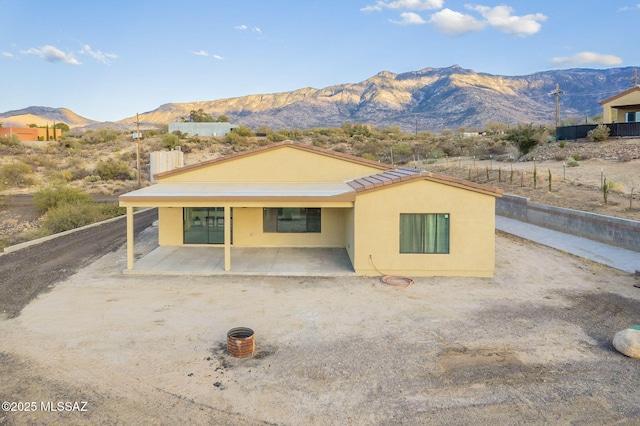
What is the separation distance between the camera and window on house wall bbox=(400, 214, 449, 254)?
13531 millimetres

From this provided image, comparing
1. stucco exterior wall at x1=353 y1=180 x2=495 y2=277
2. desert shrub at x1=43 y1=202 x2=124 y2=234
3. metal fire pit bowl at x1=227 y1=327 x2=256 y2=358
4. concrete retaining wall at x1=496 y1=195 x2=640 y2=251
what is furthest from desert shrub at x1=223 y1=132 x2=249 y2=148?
metal fire pit bowl at x1=227 y1=327 x2=256 y2=358

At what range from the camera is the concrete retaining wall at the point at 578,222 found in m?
16.5

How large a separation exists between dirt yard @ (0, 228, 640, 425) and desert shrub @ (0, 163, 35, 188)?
106ft

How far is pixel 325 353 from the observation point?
8320 millimetres

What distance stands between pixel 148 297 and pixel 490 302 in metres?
8.79

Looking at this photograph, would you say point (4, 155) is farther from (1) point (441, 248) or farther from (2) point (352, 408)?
(2) point (352, 408)

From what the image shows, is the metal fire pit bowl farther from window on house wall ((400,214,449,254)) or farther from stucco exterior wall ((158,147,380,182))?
stucco exterior wall ((158,147,380,182))

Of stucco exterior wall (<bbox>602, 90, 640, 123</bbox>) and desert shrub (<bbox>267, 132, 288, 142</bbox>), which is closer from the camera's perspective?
stucco exterior wall (<bbox>602, 90, 640, 123</bbox>)

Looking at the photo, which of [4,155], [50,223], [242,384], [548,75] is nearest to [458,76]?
[548,75]

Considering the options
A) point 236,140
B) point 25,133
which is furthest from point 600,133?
point 25,133

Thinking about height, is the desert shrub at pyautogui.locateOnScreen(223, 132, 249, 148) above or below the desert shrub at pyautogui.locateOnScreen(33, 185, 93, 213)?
above

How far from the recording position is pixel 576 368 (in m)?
7.67

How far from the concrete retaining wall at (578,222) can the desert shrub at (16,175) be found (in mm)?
39276

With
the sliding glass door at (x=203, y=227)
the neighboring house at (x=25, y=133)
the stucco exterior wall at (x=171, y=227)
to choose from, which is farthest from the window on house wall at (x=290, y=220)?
the neighboring house at (x=25, y=133)
